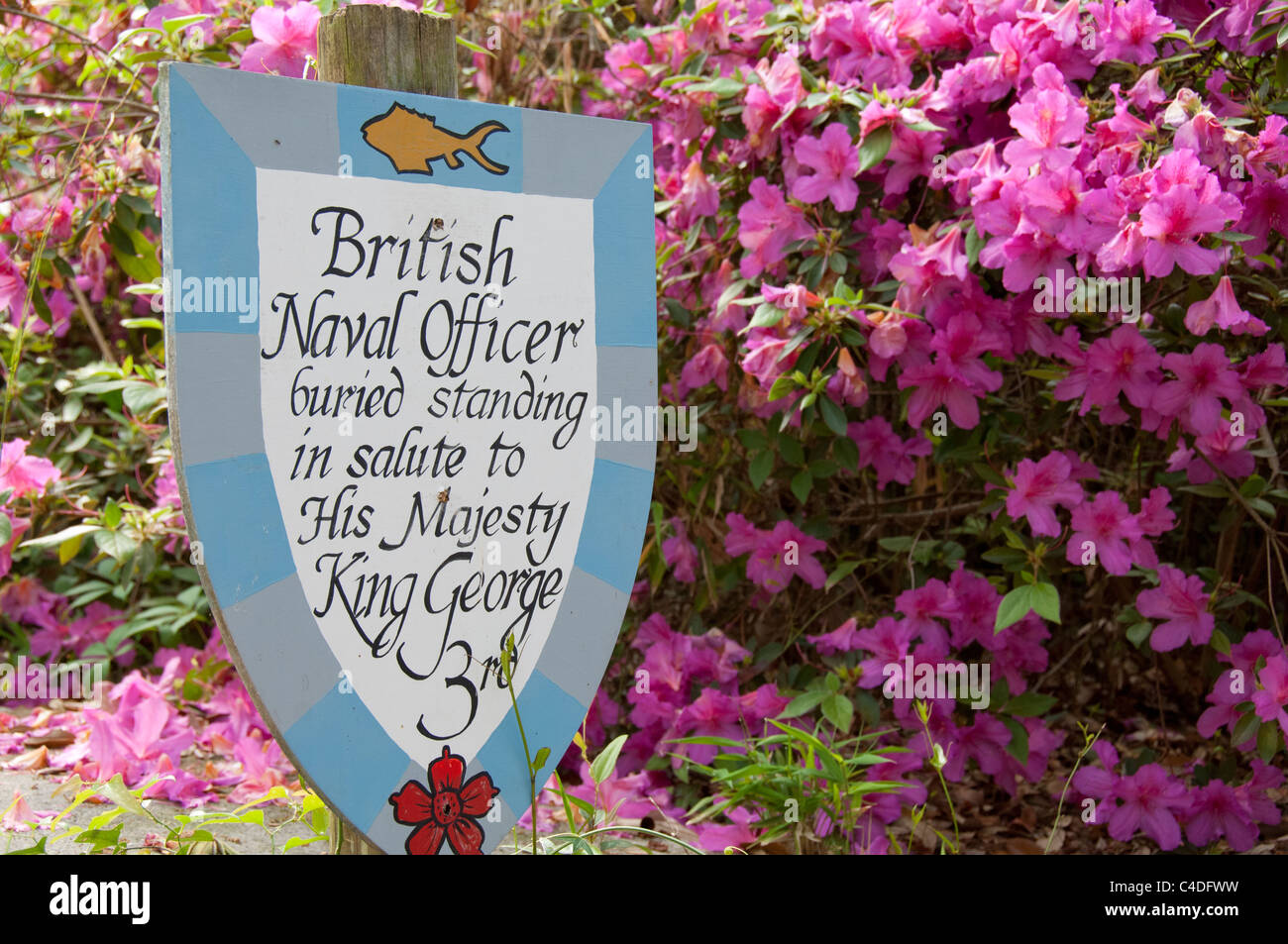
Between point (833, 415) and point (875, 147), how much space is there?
0.44m

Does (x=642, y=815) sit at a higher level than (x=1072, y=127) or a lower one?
lower

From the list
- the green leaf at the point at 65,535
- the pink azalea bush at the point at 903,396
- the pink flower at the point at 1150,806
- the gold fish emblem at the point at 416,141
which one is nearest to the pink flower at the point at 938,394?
the pink azalea bush at the point at 903,396

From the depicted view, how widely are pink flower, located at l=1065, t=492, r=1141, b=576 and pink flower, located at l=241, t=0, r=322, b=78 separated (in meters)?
1.39

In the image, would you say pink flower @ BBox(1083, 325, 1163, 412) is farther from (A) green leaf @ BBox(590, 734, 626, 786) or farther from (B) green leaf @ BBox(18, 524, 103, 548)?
(B) green leaf @ BBox(18, 524, 103, 548)

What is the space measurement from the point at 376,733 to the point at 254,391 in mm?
405

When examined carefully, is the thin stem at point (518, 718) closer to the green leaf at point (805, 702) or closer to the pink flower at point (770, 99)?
the green leaf at point (805, 702)

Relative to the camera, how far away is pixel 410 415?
1.35m

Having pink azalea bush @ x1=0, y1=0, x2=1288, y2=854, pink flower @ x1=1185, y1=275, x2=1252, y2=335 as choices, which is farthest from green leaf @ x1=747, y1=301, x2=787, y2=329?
pink flower @ x1=1185, y1=275, x2=1252, y2=335

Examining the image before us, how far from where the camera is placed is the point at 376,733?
52.7 inches

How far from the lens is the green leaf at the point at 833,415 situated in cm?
193
